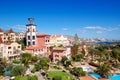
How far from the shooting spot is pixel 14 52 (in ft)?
145

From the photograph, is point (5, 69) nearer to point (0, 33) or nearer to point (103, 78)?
point (103, 78)

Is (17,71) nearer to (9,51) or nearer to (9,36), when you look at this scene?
(9,51)

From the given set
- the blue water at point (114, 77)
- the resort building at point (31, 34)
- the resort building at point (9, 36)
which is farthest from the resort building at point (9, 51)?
the blue water at point (114, 77)

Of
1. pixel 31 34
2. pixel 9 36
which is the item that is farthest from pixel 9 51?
pixel 9 36

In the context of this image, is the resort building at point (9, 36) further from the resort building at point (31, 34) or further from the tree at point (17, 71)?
the tree at point (17, 71)

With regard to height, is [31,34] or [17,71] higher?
[31,34]

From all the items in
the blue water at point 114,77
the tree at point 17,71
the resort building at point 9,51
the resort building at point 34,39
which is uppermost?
the resort building at point 34,39

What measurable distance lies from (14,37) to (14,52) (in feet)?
41.4

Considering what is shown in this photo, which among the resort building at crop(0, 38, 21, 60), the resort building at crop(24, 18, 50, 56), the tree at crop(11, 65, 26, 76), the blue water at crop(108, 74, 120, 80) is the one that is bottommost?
the blue water at crop(108, 74, 120, 80)

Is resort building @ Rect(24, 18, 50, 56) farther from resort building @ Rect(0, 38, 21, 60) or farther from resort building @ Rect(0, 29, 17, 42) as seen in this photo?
resort building @ Rect(0, 29, 17, 42)

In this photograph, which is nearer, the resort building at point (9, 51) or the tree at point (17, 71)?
the tree at point (17, 71)

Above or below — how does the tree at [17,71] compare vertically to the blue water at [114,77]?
above

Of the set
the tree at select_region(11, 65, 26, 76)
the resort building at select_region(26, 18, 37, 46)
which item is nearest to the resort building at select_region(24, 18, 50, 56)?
the resort building at select_region(26, 18, 37, 46)

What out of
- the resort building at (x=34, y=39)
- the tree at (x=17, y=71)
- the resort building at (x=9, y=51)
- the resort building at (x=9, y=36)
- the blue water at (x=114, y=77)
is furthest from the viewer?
the resort building at (x=9, y=36)
